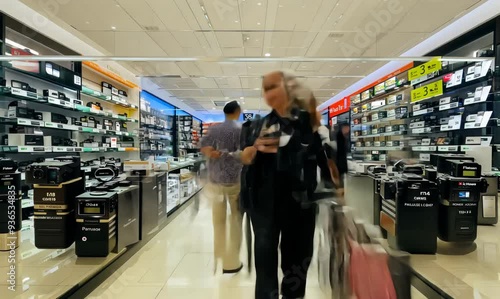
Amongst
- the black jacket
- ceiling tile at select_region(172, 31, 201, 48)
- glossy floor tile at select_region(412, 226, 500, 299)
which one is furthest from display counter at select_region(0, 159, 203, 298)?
ceiling tile at select_region(172, 31, 201, 48)

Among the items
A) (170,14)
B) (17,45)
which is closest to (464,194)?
(170,14)

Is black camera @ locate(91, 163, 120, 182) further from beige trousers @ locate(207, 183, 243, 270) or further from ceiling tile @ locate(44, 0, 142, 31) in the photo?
ceiling tile @ locate(44, 0, 142, 31)

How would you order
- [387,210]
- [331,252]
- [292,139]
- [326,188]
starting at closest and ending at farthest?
[292,139]
[326,188]
[331,252]
[387,210]

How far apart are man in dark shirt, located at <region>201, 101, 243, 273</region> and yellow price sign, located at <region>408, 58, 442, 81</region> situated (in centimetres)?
521

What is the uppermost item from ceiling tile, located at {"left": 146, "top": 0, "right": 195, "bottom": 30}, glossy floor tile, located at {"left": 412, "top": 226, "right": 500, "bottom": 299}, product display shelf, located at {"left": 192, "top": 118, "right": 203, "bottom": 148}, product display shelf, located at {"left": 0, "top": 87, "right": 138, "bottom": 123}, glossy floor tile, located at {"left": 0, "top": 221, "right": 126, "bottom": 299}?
ceiling tile, located at {"left": 146, "top": 0, "right": 195, "bottom": 30}

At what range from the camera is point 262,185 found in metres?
1.38

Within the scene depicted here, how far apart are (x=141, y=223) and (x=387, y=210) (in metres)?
2.92

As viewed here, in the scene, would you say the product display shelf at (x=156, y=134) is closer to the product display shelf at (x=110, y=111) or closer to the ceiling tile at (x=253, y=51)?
the product display shelf at (x=110, y=111)

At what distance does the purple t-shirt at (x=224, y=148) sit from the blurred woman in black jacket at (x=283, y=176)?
125mm

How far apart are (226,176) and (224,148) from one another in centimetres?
20

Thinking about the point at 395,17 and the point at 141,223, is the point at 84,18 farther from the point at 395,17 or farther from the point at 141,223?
the point at 395,17

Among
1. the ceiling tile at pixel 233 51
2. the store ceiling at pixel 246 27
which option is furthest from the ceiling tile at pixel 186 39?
the ceiling tile at pixel 233 51

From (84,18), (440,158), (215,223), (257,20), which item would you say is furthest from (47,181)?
(440,158)

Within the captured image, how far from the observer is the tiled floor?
2.34 metres
